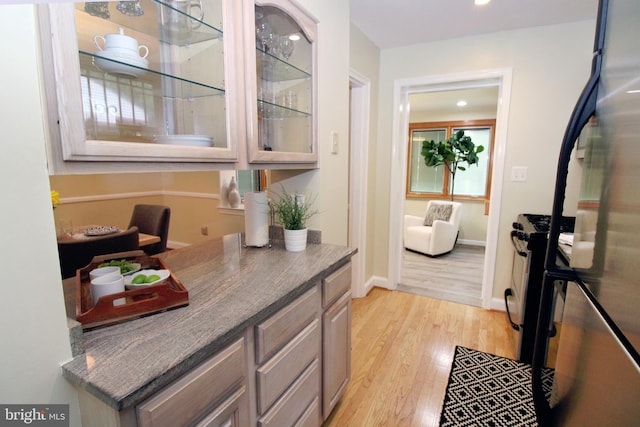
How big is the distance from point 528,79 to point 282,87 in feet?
7.12

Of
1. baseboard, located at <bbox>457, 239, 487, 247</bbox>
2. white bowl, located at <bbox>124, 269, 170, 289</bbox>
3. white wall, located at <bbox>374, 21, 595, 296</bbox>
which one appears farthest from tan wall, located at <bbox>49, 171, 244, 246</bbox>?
baseboard, located at <bbox>457, 239, 487, 247</bbox>

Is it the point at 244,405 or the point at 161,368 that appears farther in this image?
the point at 244,405

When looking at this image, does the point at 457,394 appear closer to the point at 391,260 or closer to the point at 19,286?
the point at 391,260

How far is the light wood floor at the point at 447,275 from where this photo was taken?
3.32 meters

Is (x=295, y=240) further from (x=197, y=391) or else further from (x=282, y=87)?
(x=197, y=391)

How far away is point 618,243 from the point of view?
0.70 m

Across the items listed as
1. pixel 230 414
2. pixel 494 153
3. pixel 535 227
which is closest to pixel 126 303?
pixel 230 414

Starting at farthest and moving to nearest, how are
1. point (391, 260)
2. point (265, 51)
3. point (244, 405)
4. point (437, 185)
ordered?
point (437, 185) → point (391, 260) → point (265, 51) → point (244, 405)

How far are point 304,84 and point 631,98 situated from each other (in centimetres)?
132

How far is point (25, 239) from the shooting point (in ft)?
2.16

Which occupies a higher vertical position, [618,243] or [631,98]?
[631,98]

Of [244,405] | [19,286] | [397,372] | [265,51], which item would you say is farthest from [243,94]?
[397,372]

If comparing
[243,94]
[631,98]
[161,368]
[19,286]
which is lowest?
[161,368]

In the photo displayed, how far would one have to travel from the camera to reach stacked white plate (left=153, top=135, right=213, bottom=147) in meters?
1.04
